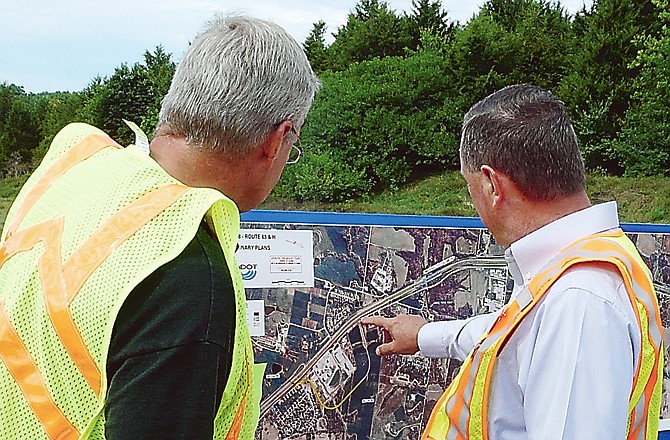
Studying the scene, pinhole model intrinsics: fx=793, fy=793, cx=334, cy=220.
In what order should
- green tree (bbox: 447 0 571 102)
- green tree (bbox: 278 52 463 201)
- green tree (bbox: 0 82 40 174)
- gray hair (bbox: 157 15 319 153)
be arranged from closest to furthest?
1. gray hair (bbox: 157 15 319 153)
2. green tree (bbox: 0 82 40 174)
3. green tree (bbox: 278 52 463 201)
4. green tree (bbox: 447 0 571 102)

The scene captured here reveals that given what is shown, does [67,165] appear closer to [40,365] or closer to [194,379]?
[40,365]

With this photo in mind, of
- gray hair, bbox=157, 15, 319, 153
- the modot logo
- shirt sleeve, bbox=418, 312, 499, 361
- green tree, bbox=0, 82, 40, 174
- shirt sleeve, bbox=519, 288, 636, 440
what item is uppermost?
green tree, bbox=0, 82, 40, 174

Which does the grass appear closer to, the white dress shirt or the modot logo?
the modot logo

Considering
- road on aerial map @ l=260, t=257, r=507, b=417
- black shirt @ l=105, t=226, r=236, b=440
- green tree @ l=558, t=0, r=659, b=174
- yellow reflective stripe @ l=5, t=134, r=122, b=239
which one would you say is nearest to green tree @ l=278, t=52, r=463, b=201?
green tree @ l=558, t=0, r=659, b=174

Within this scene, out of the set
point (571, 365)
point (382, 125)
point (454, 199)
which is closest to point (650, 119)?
point (454, 199)

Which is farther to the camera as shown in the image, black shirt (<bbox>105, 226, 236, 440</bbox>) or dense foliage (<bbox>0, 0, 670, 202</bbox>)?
dense foliage (<bbox>0, 0, 670, 202</bbox>)

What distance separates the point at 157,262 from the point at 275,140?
1.12ft

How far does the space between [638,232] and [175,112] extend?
2.04 m

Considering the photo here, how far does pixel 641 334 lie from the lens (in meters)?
1.51

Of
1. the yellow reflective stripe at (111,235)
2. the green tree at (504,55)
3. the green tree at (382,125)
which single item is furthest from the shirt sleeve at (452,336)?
the green tree at (504,55)

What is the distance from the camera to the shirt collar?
1.68 meters

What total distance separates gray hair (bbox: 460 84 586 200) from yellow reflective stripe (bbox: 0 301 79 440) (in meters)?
1.07

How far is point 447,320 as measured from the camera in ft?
7.98

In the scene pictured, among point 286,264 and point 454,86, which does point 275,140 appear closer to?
point 286,264
